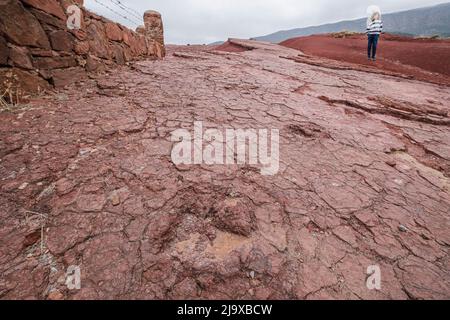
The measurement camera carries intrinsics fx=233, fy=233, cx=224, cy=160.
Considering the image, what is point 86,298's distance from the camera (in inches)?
38.5

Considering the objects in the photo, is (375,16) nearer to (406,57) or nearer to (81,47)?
(406,57)

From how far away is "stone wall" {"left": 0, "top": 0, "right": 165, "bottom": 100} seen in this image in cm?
203

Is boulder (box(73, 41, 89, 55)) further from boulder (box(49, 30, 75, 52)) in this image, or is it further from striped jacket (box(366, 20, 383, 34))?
striped jacket (box(366, 20, 383, 34))

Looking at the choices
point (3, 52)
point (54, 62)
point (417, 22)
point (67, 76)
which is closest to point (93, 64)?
point (67, 76)

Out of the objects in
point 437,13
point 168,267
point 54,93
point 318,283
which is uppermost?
point 437,13

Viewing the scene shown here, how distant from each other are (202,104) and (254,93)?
0.96m

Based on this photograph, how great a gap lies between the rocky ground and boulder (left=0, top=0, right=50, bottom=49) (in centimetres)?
51

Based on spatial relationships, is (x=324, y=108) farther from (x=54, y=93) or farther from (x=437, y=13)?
(x=437, y=13)

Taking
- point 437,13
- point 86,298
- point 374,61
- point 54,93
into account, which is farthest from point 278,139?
point 437,13

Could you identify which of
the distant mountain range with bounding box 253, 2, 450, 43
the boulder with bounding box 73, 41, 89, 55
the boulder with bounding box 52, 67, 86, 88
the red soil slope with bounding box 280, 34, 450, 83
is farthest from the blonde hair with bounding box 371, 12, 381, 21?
the distant mountain range with bounding box 253, 2, 450, 43

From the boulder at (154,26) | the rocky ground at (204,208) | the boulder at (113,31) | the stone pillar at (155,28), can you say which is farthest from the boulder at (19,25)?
the boulder at (154,26)

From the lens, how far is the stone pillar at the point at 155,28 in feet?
17.7

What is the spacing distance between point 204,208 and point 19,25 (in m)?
2.32

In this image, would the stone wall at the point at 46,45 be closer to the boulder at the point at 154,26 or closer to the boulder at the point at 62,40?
the boulder at the point at 62,40
